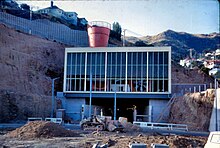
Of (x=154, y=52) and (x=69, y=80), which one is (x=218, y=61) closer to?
(x=154, y=52)

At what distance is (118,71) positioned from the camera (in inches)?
2037

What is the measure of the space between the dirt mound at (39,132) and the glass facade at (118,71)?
2415 centimetres

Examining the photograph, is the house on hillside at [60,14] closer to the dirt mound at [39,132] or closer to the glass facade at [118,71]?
the glass facade at [118,71]

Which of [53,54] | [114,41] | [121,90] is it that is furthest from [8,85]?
[114,41]

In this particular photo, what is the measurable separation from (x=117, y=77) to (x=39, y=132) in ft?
93.7

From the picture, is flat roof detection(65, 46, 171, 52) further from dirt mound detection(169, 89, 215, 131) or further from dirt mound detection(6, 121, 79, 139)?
dirt mound detection(6, 121, 79, 139)

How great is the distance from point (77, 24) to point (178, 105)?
234 ft

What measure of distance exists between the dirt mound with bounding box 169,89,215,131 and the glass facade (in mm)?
6542

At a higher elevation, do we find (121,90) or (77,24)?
(77,24)

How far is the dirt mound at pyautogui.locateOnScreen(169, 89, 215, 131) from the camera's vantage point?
36.2 meters

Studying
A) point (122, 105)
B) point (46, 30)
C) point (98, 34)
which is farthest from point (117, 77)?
point (46, 30)

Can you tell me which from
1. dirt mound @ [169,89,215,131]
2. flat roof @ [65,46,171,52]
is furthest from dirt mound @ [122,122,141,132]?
flat roof @ [65,46,171,52]

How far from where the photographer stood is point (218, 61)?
213ft

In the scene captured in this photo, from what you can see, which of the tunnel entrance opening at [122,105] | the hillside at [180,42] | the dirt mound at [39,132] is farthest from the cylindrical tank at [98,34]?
the hillside at [180,42]
